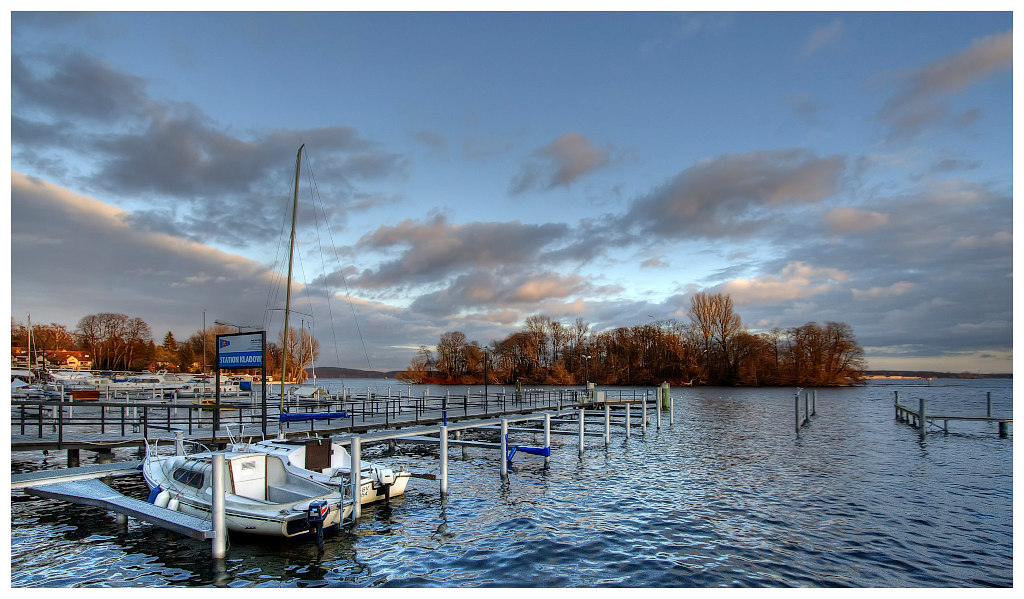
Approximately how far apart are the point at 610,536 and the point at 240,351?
15053 millimetres

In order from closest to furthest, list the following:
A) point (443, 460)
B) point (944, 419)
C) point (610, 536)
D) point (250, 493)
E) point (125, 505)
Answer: point (125, 505)
point (610, 536)
point (250, 493)
point (443, 460)
point (944, 419)

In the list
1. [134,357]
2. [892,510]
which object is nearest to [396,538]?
[892,510]

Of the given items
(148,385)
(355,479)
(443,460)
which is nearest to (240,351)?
(443,460)

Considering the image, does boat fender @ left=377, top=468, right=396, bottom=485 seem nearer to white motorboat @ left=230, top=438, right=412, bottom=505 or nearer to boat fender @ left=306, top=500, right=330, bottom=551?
white motorboat @ left=230, top=438, right=412, bottom=505

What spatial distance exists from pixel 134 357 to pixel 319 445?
12154 cm

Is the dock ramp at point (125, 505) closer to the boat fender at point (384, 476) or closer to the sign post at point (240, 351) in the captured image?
the boat fender at point (384, 476)

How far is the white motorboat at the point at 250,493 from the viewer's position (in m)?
13.3

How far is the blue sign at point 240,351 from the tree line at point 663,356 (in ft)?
349

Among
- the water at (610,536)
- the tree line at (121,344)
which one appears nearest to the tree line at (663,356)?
the tree line at (121,344)

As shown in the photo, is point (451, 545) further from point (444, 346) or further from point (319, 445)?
point (444, 346)

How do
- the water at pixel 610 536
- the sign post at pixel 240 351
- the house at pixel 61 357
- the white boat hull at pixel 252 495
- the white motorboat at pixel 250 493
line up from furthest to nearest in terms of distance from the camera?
1. the house at pixel 61 357
2. the sign post at pixel 240 351
3. the white motorboat at pixel 250 493
4. the white boat hull at pixel 252 495
5. the water at pixel 610 536

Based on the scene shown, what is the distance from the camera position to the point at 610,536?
14.5 m

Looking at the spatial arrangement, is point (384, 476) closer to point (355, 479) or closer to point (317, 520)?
point (355, 479)

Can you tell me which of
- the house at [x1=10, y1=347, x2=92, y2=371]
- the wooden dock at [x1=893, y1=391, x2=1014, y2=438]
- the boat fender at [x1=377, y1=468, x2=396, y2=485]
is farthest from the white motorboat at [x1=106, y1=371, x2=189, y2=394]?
the house at [x1=10, y1=347, x2=92, y2=371]
